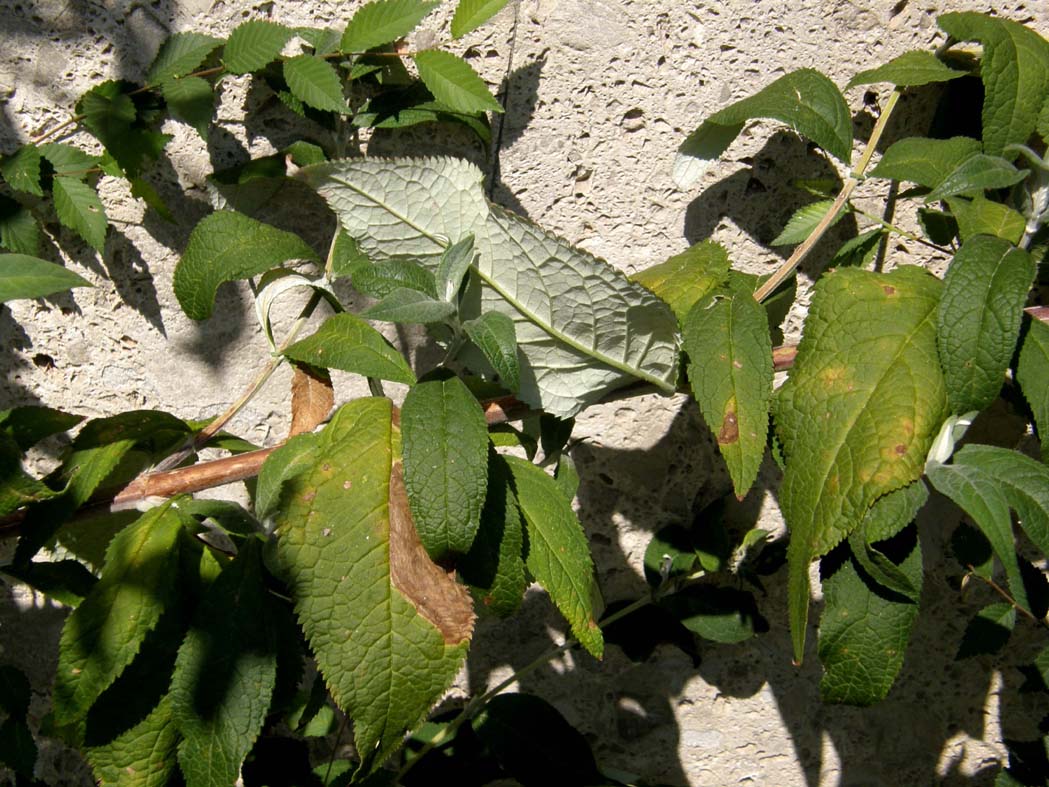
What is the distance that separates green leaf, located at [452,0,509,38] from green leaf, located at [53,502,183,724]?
694mm

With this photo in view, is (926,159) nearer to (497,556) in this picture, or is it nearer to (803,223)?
(803,223)

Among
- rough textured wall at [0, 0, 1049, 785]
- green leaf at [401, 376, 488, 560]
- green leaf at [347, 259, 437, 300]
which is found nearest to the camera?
green leaf at [401, 376, 488, 560]

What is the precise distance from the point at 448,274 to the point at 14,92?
72 cm

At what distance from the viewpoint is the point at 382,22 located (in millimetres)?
1097

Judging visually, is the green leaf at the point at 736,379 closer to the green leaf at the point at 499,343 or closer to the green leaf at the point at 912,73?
the green leaf at the point at 499,343

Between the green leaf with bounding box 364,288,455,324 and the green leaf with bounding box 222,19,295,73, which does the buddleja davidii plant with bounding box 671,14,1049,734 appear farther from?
the green leaf with bounding box 222,19,295,73

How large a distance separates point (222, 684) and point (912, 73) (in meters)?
1.07

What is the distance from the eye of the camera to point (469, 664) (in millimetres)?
1424

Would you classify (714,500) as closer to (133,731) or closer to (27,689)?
(133,731)

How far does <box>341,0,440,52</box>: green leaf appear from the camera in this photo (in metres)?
1.09

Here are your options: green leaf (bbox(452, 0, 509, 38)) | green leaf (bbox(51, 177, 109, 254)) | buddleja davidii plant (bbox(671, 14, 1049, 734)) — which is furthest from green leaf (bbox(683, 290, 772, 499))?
green leaf (bbox(51, 177, 109, 254))

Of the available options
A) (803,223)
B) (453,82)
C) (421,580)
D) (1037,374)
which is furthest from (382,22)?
(1037,374)

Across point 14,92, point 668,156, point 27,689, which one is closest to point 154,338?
point 14,92

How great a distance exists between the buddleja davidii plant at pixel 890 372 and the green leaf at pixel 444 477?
254 mm
